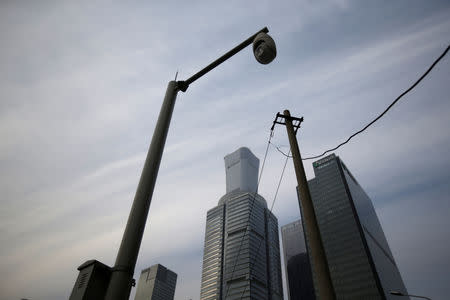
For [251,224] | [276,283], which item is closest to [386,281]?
[276,283]

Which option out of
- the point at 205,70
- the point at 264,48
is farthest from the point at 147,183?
the point at 264,48

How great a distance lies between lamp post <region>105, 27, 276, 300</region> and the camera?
2689mm

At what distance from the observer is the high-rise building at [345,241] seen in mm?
144500

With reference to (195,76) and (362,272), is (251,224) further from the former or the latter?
(195,76)

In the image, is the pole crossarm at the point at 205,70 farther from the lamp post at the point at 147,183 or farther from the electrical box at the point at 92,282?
the electrical box at the point at 92,282

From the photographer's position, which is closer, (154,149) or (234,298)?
(154,149)

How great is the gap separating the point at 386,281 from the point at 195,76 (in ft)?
643

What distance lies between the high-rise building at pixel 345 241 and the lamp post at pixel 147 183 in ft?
552

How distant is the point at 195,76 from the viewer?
15.3 feet

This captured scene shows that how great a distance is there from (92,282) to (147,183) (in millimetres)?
1168

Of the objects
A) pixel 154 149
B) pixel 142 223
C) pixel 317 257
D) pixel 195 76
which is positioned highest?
pixel 195 76

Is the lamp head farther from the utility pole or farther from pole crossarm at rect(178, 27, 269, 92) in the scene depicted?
the utility pole

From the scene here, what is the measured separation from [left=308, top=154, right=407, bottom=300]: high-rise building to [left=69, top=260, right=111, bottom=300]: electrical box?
169301 mm

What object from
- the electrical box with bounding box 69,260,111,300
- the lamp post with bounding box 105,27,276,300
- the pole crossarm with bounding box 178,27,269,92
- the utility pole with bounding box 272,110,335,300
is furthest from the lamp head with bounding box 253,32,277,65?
the electrical box with bounding box 69,260,111,300
